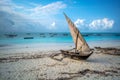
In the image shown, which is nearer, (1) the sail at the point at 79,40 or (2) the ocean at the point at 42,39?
(1) the sail at the point at 79,40

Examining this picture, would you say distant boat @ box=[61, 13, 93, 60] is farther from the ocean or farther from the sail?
the ocean

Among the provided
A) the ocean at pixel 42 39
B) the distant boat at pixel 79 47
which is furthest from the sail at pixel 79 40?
the ocean at pixel 42 39

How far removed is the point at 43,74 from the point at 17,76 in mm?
1722

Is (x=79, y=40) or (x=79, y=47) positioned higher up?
(x=79, y=40)

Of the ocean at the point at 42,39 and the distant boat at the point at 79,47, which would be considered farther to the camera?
the ocean at the point at 42,39

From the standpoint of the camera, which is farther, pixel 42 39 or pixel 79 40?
pixel 42 39

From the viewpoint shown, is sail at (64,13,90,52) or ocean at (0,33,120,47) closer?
sail at (64,13,90,52)

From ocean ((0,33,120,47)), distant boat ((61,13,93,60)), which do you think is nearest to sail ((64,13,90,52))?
distant boat ((61,13,93,60))

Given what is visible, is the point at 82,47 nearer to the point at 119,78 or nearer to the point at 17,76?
the point at 119,78

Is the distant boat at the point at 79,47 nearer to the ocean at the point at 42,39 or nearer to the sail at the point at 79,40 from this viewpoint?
the sail at the point at 79,40

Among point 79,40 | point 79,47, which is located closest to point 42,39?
point 79,47

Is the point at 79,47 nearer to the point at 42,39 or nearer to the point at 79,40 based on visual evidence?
the point at 79,40

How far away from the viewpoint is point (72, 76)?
909 centimetres

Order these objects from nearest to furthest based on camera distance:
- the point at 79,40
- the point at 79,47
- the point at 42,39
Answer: the point at 79,40 < the point at 79,47 < the point at 42,39
